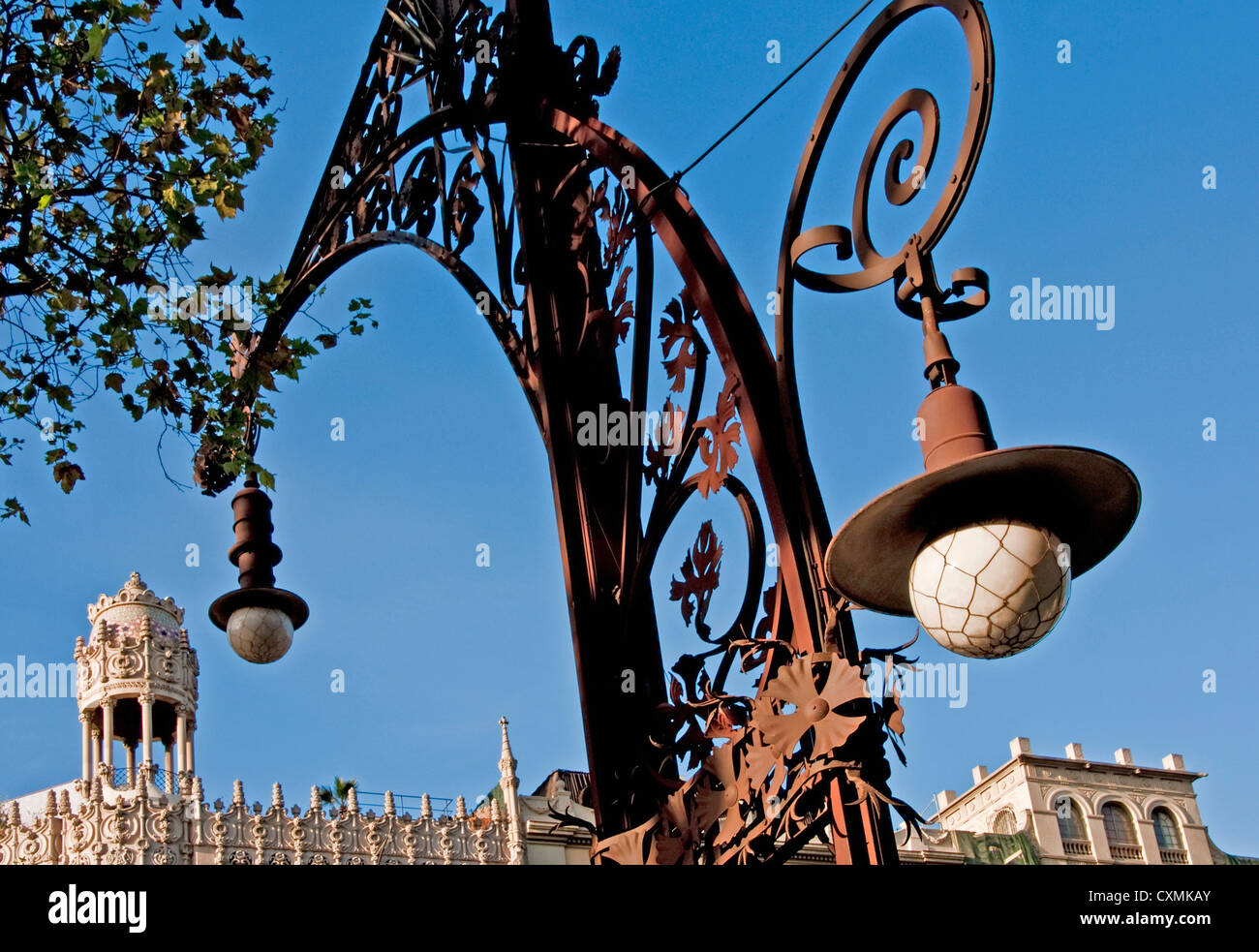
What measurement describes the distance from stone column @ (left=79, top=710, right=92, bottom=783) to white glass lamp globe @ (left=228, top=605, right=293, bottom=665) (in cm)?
3879

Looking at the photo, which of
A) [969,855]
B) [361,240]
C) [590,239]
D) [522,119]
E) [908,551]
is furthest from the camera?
[969,855]

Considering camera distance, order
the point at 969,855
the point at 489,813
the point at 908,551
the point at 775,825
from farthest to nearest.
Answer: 1. the point at 969,855
2. the point at 489,813
3. the point at 775,825
4. the point at 908,551

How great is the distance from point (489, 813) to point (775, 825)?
4004cm

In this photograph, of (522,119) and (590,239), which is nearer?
(590,239)

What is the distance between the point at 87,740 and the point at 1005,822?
101 feet

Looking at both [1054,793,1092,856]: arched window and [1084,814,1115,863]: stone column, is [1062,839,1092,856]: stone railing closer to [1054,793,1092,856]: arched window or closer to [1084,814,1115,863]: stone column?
[1054,793,1092,856]: arched window

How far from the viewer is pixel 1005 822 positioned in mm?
52156

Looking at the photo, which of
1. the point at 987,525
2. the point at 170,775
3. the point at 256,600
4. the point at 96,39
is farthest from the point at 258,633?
the point at 170,775

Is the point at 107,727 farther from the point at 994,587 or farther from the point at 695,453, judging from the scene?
the point at 994,587

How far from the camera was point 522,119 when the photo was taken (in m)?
5.94

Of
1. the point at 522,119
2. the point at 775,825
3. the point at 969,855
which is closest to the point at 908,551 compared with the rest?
the point at 775,825
